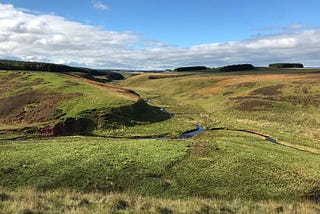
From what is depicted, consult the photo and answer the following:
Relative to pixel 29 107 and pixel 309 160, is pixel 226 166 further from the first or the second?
pixel 29 107

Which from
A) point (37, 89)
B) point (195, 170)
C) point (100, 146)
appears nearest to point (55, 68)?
point (37, 89)

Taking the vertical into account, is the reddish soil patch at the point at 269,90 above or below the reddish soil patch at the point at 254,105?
above

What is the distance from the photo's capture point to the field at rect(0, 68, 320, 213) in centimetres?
1589

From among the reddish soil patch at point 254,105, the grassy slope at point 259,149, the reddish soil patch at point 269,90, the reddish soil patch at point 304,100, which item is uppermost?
the reddish soil patch at point 269,90

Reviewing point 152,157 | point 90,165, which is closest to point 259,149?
point 152,157

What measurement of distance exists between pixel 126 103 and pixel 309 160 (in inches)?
1347

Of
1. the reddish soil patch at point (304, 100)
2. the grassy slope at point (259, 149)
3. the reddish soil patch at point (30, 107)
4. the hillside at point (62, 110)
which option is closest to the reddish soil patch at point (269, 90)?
the grassy slope at point (259, 149)

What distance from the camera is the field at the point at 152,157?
15891mm

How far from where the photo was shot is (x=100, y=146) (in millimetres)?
33031

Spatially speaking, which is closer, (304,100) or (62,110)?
(62,110)

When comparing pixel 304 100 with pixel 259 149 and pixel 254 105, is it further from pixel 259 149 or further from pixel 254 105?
pixel 259 149

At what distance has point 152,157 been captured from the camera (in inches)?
1162

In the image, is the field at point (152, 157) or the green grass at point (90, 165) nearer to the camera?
the field at point (152, 157)

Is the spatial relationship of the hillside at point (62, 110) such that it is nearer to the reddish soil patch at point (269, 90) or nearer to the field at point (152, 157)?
the field at point (152, 157)
